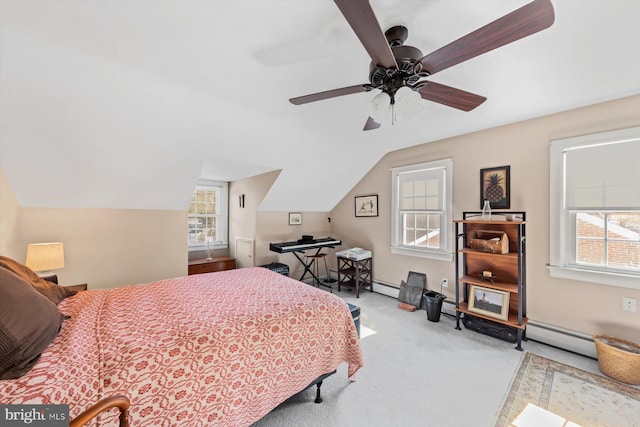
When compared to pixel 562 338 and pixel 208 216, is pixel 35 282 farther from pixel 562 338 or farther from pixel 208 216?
pixel 562 338

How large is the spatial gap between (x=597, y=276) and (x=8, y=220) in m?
5.62

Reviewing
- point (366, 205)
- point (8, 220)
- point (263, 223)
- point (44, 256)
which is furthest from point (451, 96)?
point (8, 220)

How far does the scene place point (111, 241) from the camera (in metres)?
3.17

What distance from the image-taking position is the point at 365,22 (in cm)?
101

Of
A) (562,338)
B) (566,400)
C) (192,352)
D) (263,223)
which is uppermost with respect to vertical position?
(263,223)

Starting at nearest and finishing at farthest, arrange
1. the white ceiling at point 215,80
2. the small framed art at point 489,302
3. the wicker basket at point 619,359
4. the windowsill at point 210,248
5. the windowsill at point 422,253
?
the white ceiling at point 215,80, the wicker basket at point 619,359, the small framed art at point 489,302, the windowsill at point 422,253, the windowsill at point 210,248

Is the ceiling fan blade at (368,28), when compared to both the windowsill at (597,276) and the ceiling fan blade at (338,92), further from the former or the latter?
the windowsill at (597,276)

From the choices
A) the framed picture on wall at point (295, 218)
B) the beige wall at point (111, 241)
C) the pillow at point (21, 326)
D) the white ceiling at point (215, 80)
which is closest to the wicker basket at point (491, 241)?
the white ceiling at point (215, 80)

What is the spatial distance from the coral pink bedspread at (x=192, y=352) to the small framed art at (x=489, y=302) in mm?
1779

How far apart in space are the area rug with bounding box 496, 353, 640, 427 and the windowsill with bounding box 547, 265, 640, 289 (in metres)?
0.82

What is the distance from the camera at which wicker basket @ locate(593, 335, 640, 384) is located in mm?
1961

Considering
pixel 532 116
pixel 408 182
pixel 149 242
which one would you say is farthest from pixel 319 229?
pixel 532 116

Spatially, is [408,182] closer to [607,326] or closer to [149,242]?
[607,326]

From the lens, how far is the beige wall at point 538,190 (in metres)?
2.28
